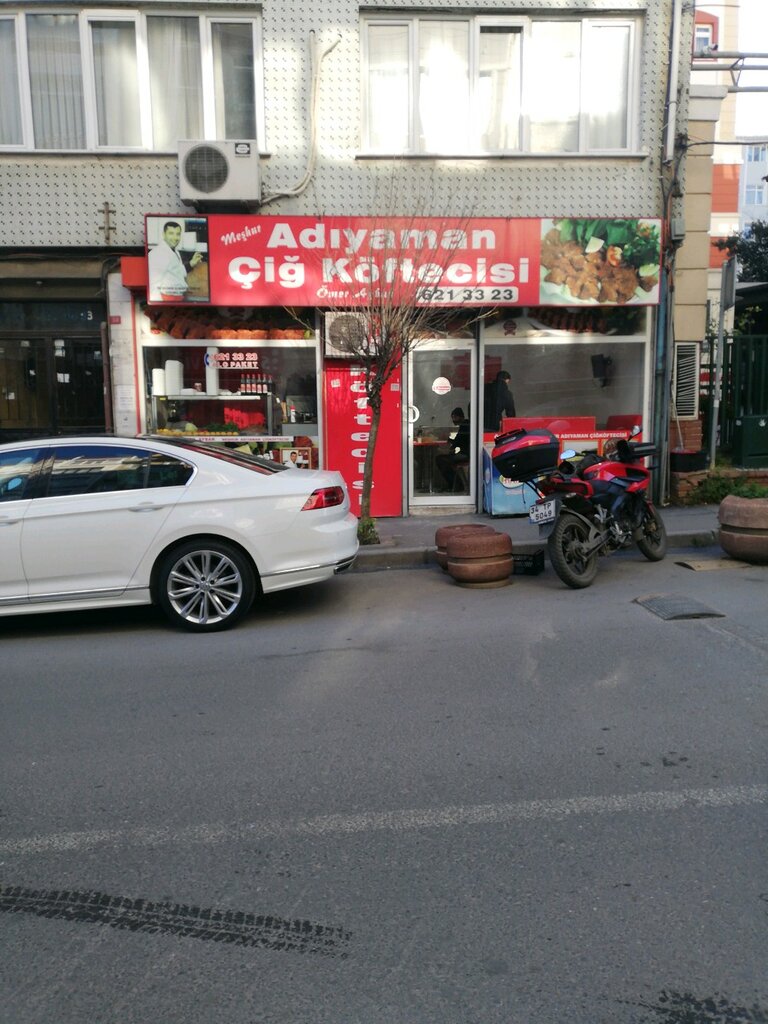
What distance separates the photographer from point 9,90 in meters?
11.5

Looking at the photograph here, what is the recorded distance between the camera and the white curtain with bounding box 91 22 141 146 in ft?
37.7

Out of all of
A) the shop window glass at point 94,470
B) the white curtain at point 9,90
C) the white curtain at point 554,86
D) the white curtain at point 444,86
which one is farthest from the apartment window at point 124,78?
the shop window glass at point 94,470

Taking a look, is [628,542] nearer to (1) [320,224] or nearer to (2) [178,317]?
(1) [320,224]

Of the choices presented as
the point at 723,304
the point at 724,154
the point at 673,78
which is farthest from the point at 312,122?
the point at 724,154

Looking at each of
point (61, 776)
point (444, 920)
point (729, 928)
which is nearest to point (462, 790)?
point (444, 920)

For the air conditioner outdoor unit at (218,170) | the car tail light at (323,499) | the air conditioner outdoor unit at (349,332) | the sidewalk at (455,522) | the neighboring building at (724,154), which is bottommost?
the sidewalk at (455,522)

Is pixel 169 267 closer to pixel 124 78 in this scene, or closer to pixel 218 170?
pixel 218 170

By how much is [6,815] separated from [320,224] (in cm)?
881

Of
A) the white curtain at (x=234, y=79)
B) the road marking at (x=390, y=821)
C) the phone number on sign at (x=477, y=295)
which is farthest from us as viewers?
the white curtain at (x=234, y=79)

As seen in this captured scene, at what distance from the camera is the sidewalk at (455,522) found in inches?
378

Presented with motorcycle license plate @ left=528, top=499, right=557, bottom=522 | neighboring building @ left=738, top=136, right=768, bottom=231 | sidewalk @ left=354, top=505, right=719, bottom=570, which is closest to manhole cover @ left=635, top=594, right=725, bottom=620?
motorcycle license plate @ left=528, top=499, right=557, bottom=522

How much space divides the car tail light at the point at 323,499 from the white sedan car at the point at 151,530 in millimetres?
12

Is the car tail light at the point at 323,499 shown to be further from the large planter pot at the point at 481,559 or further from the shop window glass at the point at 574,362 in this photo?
the shop window glass at the point at 574,362

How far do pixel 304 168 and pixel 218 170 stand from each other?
4.14ft
